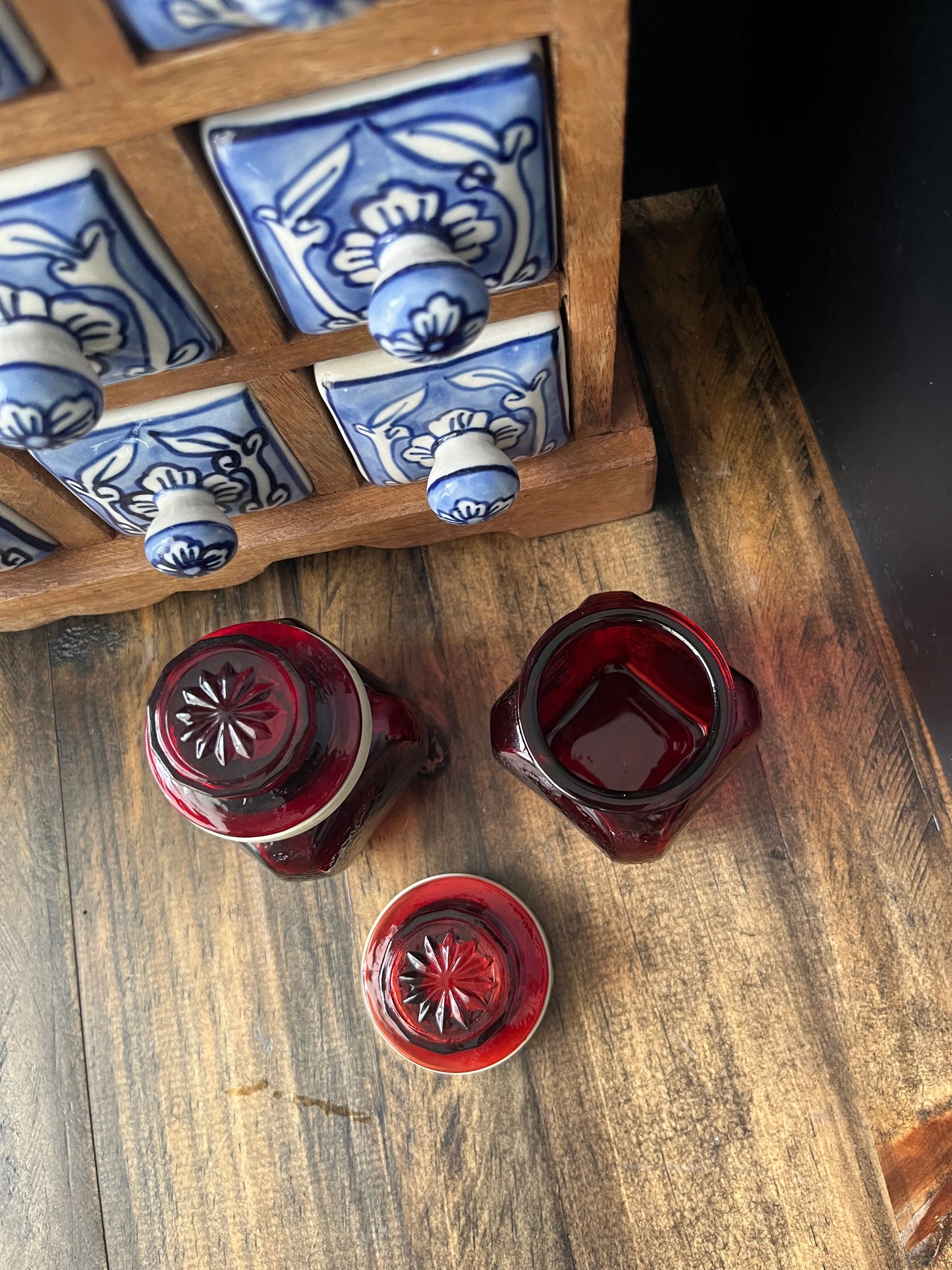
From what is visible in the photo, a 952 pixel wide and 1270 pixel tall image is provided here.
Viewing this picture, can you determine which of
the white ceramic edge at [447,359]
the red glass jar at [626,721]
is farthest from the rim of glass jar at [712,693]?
the white ceramic edge at [447,359]

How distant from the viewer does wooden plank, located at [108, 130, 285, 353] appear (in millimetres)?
276

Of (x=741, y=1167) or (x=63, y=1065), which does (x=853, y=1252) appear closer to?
(x=741, y=1167)

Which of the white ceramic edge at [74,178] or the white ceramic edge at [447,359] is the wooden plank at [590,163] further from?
the white ceramic edge at [74,178]

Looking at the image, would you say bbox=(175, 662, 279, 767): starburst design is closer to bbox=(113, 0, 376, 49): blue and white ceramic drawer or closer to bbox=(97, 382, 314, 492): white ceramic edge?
bbox=(97, 382, 314, 492): white ceramic edge

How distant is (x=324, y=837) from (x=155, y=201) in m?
0.25

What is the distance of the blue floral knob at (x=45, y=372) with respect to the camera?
0.29 meters

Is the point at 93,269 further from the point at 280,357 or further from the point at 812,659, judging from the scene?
the point at 812,659

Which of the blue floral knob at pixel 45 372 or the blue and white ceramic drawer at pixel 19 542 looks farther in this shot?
the blue and white ceramic drawer at pixel 19 542

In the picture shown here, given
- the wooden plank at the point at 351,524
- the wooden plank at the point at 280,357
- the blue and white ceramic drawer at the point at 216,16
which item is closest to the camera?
the blue and white ceramic drawer at the point at 216,16

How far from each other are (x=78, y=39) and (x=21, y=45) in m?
0.02

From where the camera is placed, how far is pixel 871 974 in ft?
1.46

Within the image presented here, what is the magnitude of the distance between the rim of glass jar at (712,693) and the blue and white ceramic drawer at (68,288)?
0.18 m

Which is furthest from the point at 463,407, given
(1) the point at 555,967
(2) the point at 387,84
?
(1) the point at 555,967

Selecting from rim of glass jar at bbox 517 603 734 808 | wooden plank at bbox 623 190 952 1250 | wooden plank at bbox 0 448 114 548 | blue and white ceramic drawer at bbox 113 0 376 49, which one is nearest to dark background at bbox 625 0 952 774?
wooden plank at bbox 623 190 952 1250
